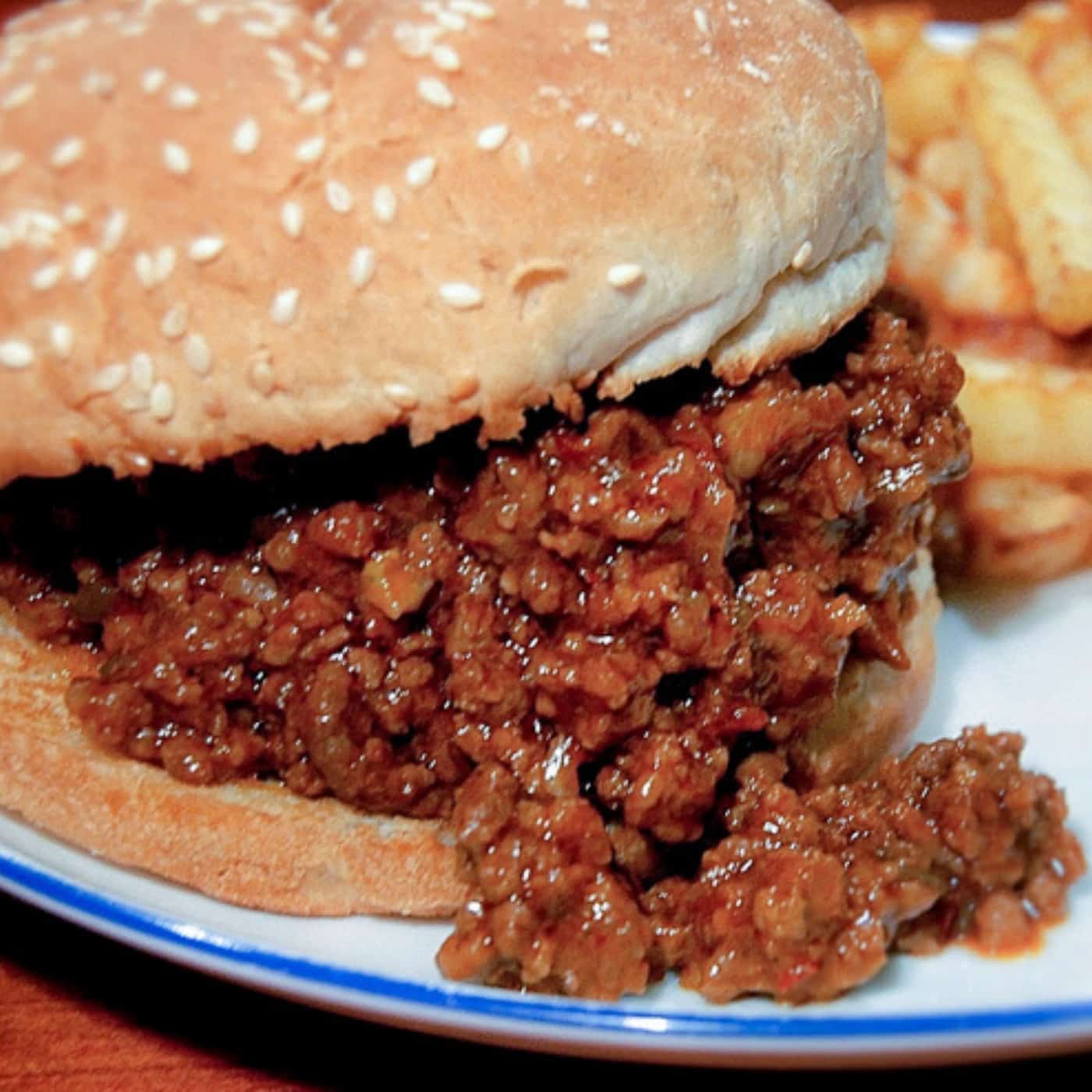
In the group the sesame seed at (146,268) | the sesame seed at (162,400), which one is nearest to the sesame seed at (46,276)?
the sesame seed at (146,268)

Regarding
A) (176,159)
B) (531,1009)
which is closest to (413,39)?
(176,159)

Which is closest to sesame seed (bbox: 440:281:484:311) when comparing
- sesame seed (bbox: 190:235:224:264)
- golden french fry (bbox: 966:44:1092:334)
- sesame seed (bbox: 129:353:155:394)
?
sesame seed (bbox: 190:235:224:264)

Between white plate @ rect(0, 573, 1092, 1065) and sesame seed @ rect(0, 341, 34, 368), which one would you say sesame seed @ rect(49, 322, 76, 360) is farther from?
white plate @ rect(0, 573, 1092, 1065)

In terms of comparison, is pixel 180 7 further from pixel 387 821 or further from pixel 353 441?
pixel 387 821

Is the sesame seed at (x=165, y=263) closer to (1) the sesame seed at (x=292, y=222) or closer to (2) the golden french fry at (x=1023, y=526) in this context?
(1) the sesame seed at (x=292, y=222)

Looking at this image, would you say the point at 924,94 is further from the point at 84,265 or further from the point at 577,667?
the point at 84,265

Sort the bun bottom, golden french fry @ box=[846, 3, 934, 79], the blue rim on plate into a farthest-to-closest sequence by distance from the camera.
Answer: golden french fry @ box=[846, 3, 934, 79] < the bun bottom < the blue rim on plate
